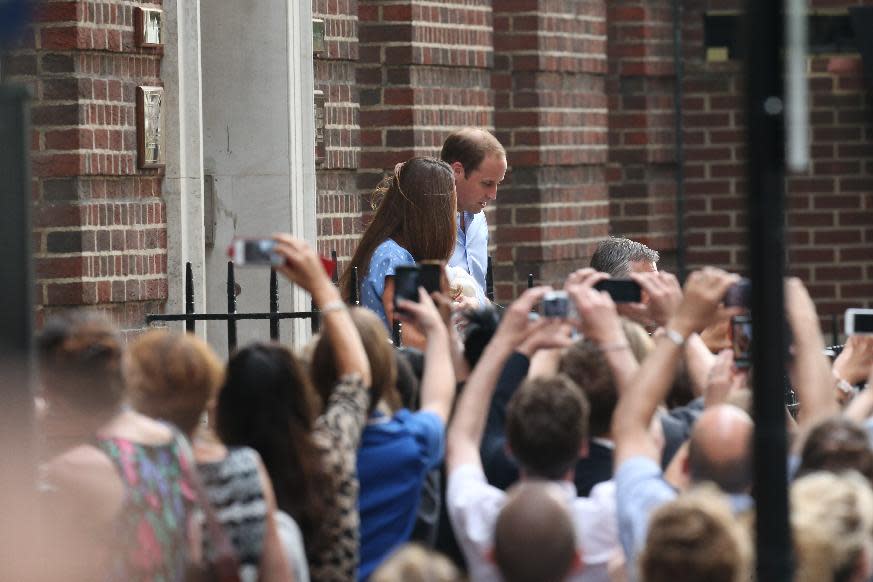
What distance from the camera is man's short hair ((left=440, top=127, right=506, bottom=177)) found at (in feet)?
24.9

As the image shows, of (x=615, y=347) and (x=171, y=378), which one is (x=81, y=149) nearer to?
(x=615, y=347)

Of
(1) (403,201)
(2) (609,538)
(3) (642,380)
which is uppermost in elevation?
(1) (403,201)

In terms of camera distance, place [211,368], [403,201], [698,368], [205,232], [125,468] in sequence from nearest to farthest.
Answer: [125,468], [211,368], [698,368], [403,201], [205,232]

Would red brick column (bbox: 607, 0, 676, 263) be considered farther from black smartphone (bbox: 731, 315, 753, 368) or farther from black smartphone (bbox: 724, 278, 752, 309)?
black smartphone (bbox: 724, 278, 752, 309)

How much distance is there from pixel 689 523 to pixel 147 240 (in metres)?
4.59

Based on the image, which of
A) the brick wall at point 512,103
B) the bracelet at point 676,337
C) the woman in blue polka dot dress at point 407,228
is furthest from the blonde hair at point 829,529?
the brick wall at point 512,103

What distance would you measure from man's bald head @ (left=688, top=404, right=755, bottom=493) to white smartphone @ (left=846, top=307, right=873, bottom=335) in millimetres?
1050

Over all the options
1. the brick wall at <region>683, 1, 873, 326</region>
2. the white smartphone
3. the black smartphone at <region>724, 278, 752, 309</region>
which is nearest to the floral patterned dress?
the black smartphone at <region>724, 278, 752, 309</region>

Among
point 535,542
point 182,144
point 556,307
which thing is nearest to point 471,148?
Answer: point 182,144

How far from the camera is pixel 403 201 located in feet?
21.7

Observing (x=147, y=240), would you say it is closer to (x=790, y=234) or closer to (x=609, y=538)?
(x=609, y=538)

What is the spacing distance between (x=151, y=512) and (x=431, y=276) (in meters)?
1.45

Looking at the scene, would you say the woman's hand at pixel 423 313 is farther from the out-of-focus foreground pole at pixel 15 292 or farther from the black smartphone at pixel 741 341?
the out-of-focus foreground pole at pixel 15 292

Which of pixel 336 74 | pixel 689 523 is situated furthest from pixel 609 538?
pixel 336 74
